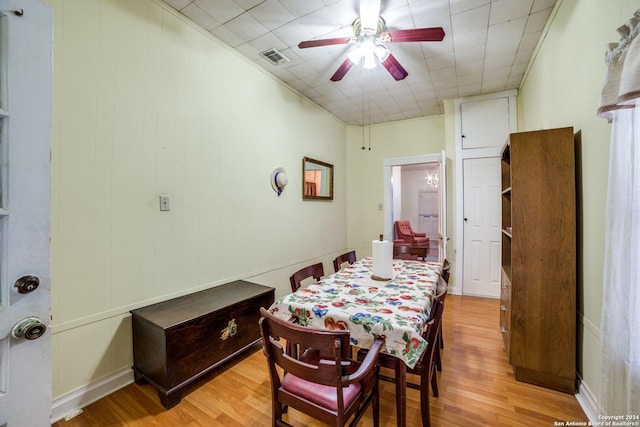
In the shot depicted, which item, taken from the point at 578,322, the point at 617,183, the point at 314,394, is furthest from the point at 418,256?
the point at 314,394

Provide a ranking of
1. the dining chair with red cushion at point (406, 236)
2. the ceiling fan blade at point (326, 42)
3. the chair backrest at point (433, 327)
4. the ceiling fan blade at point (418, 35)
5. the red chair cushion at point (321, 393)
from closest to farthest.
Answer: the red chair cushion at point (321, 393), the chair backrest at point (433, 327), the ceiling fan blade at point (418, 35), the ceiling fan blade at point (326, 42), the dining chair with red cushion at point (406, 236)

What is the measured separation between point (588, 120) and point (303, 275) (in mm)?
2113

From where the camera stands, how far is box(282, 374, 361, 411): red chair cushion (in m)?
1.16

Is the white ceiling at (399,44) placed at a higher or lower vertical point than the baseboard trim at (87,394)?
higher

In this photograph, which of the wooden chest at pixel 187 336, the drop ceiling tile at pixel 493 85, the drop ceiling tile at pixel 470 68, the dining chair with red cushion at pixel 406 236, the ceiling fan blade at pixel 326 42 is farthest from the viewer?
the dining chair with red cushion at pixel 406 236

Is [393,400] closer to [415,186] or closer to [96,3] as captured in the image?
[96,3]

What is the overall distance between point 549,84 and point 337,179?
113 inches

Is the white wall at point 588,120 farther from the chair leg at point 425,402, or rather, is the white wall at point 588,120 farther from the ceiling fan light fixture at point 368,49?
the ceiling fan light fixture at point 368,49

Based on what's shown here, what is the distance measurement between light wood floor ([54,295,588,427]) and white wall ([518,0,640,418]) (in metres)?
0.35

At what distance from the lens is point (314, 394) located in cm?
121

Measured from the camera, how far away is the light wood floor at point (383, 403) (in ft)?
5.16

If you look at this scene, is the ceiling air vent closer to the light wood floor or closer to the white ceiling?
the white ceiling

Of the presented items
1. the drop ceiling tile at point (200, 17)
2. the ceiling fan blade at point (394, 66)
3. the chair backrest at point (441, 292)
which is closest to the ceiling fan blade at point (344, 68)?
the ceiling fan blade at point (394, 66)

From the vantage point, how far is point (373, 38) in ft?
6.74
